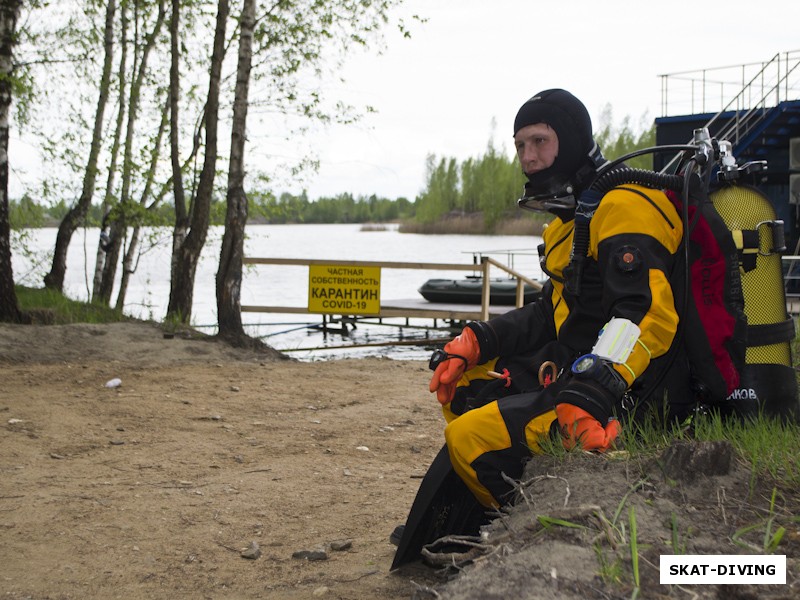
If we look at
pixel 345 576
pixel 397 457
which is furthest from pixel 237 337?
pixel 345 576

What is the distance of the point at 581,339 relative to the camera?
3.34 meters

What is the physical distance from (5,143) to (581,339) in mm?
8864

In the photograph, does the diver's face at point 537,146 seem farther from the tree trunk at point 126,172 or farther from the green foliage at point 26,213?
the green foliage at point 26,213

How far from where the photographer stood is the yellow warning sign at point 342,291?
14602 millimetres

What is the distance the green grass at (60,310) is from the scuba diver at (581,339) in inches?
339

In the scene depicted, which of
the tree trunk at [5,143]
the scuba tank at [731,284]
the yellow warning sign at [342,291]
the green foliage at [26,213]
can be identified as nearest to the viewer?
the scuba tank at [731,284]

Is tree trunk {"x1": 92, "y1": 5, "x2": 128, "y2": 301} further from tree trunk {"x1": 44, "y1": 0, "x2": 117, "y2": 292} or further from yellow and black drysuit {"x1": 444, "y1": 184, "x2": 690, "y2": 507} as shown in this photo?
yellow and black drysuit {"x1": 444, "y1": 184, "x2": 690, "y2": 507}

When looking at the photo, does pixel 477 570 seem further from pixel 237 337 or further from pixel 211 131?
pixel 211 131

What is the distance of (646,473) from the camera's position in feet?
8.93

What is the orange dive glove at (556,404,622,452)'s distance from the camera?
9.30 feet

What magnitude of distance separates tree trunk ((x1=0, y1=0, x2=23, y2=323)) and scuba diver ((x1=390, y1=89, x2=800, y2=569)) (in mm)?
8093

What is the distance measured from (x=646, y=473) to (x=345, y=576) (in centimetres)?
142

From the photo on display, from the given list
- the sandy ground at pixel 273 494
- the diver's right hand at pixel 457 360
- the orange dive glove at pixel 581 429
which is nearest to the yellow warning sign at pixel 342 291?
the sandy ground at pixel 273 494

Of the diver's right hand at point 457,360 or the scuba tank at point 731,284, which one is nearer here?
the scuba tank at point 731,284
